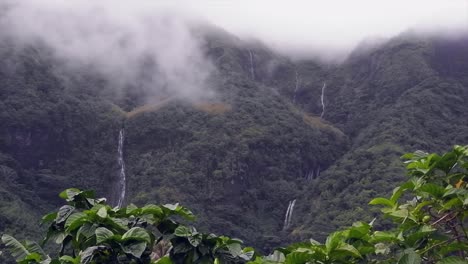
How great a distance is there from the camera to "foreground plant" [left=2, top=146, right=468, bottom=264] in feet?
16.5

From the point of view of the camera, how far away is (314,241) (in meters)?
5.39

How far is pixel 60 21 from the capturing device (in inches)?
3445

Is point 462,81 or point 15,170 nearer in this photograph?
point 15,170

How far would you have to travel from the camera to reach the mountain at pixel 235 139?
2117 inches

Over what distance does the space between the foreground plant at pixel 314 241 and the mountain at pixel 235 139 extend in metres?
40.7

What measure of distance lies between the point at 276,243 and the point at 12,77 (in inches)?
1313

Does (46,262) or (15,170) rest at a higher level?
(46,262)

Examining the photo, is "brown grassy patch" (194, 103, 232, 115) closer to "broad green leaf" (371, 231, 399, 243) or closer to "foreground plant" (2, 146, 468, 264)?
"foreground plant" (2, 146, 468, 264)

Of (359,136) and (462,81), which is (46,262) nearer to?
(359,136)

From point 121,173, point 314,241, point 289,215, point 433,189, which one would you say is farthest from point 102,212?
point 121,173

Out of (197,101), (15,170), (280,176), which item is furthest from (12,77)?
(280,176)

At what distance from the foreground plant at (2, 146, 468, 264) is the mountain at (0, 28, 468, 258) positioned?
40.7 m

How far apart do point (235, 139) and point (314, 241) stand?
190 ft

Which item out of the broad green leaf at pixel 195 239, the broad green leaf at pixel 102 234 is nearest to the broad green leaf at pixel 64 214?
the broad green leaf at pixel 102 234
